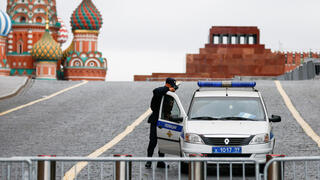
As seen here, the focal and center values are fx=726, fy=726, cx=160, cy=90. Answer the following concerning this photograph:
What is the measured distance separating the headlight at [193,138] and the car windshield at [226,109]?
3.03 ft

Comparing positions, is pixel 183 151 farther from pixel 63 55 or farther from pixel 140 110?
pixel 63 55

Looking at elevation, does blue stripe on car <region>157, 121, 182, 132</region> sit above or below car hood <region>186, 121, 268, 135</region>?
below

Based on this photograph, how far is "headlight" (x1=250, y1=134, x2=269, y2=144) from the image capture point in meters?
12.3

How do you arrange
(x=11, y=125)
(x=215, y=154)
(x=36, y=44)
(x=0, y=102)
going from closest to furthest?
(x=215, y=154), (x=11, y=125), (x=0, y=102), (x=36, y=44)

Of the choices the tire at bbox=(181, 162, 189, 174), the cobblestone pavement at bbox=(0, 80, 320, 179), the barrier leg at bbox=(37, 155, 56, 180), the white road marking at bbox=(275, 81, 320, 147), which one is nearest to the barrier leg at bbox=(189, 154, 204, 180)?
the barrier leg at bbox=(37, 155, 56, 180)

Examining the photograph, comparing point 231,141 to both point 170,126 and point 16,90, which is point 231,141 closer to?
point 170,126

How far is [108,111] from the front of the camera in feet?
82.5

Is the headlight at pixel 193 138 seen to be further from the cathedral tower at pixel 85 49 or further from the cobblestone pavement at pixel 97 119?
the cathedral tower at pixel 85 49

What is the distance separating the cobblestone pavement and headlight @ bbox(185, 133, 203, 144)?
27.8 inches

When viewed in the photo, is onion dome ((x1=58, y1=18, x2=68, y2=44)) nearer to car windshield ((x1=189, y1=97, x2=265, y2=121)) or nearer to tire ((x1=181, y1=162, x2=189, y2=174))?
car windshield ((x1=189, y1=97, x2=265, y2=121))

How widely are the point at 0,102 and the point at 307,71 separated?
23492 millimetres

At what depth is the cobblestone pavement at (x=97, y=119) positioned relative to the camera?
17.0 meters

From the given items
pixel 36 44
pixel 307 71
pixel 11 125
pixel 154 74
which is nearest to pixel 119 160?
pixel 11 125

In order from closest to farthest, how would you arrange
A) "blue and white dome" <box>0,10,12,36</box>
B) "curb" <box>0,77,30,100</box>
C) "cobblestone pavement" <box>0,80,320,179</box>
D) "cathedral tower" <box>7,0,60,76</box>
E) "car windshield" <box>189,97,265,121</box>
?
"car windshield" <box>189,97,265,121</box> → "cobblestone pavement" <box>0,80,320,179</box> → "curb" <box>0,77,30,100</box> → "blue and white dome" <box>0,10,12,36</box> → "cathedral tower" <box>7,0,60,76</box>
